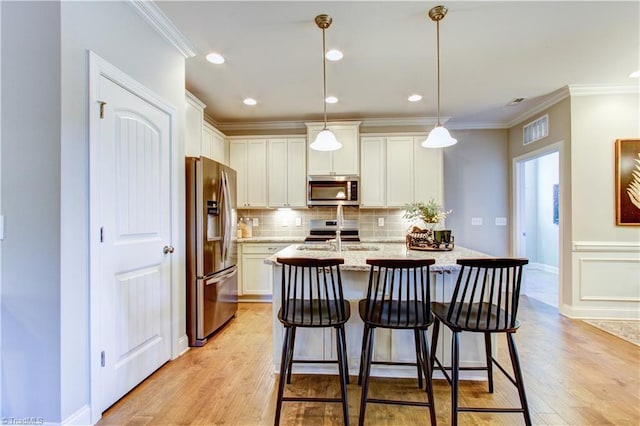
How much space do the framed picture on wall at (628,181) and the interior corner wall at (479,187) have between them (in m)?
1.43

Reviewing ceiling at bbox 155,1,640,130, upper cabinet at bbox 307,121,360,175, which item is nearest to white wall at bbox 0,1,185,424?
ceiling at bbox 155,1,640,130

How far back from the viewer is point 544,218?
21.6 feet

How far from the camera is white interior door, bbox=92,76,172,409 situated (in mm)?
1889

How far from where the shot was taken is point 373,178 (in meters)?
4.59

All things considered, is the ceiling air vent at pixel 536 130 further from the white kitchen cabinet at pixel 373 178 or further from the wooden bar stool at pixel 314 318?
the wooden bar stool at pixel 314 318

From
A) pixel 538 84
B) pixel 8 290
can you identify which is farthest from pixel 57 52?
pixel 538 84

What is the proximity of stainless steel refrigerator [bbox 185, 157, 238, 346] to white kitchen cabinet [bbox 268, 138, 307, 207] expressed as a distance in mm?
1410

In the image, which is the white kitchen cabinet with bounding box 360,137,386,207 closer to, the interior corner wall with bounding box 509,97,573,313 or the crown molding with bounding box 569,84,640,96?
the interior corner wall with bounding box 509,97,573,313

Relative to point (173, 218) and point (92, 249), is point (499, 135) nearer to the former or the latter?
point (173, 218)

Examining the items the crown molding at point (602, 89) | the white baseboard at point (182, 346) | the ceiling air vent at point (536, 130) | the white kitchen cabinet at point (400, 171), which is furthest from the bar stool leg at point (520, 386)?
the ceiling air vent at point (536, 130)

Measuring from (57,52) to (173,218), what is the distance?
4.30ft

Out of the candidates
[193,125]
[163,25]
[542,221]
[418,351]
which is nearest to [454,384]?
[418,351]

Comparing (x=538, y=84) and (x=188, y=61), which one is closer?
(x=188, y=61)

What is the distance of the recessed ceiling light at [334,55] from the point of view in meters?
2.75
